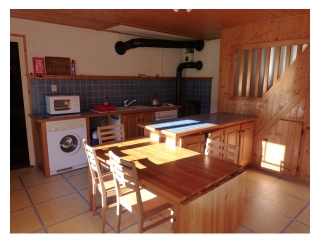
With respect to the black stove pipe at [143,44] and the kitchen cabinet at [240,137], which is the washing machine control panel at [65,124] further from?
the kitchen cabinet at [240,137]

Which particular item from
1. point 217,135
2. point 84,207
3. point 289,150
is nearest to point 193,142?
point 217,135

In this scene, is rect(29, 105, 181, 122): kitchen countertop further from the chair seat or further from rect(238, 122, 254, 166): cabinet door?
the chair seat

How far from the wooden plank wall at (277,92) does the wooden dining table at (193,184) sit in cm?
176

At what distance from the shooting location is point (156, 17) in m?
3.20

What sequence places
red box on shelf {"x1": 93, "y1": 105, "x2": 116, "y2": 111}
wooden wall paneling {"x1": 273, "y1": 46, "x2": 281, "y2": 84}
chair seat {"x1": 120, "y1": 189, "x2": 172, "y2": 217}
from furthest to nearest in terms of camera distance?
red box on shelf {"x1": 93, "y1": 105, "x2": 116, "y2": 111} < wooden wall paneling {"x1": 273, "y1": 46, "x2": 281, "y2": 84} < chair seat {"x1": 120, "y1": 189, "x2": 172, "y2": 217}

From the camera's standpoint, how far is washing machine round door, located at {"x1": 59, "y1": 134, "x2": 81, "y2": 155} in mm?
3408

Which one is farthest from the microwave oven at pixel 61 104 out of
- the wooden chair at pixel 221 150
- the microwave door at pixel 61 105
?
the wooden chair at pixel 221 150

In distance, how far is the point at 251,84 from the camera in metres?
3.73

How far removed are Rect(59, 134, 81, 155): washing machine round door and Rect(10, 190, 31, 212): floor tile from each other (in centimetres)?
76

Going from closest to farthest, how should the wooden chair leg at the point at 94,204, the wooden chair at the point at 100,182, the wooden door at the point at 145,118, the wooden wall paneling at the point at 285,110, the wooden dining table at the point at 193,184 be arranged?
1. the wooden dining table at the point at 193,184
2. the wooden chair at the point at 100,182
3. the wooden chair leg at the point at 94,204
4. the wooden wall paneling at the point at 285,110
5. the wooden door at the point at 145,118

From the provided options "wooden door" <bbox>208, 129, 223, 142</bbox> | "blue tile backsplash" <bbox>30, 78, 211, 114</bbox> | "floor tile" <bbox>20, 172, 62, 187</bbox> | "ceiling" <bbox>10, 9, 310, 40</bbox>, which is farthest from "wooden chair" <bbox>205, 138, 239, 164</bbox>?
"blue tile backsplash" <bbox>30, 78, 211, 114</bbox>

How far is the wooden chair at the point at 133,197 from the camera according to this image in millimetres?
1644
